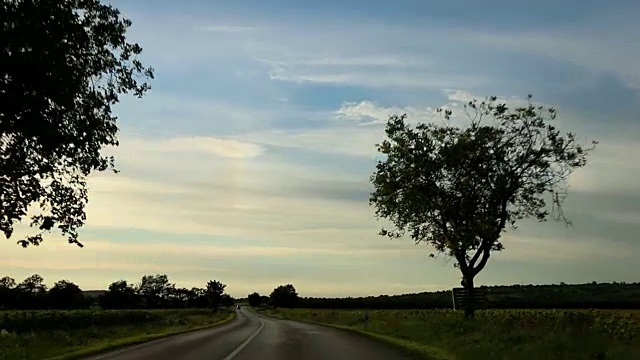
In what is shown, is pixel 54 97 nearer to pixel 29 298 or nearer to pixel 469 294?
pixel 469 294

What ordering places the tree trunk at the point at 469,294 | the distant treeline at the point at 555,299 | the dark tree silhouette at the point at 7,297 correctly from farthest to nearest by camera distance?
the dark tree silhouette at the point at 7,297 → the distant treeline at the point at 555,299 → the tree trunk at the point at 469,294

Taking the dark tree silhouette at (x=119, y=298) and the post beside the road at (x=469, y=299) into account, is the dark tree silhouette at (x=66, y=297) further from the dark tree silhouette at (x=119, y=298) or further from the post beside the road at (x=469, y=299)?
the post beside the road at (x=469, y=299)

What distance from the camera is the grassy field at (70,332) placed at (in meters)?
25.4

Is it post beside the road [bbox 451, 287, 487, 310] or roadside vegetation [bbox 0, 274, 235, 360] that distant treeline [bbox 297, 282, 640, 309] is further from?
roadside vegetation [bbox 0, 274, 235, 360]

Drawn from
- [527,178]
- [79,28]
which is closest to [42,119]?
[79,28]

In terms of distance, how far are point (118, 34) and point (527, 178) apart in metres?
23.7

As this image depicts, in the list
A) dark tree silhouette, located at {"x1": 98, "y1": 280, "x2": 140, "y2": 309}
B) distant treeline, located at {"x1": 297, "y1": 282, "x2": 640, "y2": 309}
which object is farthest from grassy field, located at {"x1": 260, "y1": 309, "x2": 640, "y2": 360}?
dark tree silhouette, located at {"x1": 98, "y1": 280, "x2": 140, "y2": 309}

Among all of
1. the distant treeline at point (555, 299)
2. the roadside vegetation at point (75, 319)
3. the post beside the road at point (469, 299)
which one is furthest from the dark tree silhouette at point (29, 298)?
the post beside the road at point (469, 299)

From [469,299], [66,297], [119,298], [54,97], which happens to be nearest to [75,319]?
[469,299]

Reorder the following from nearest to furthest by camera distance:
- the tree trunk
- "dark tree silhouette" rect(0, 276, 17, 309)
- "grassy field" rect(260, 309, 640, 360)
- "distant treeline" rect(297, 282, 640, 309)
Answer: "grassy field" rect(260, 309, 640, 360)
the tree trunk
"distant treeline" rect(297, 282, 640, 309)
"dark tree silhouette" rect(0, 276, 17, 309)

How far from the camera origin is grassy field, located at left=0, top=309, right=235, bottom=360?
83.4 ft

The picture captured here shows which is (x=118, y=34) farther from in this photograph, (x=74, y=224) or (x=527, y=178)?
(x=527, y=178)

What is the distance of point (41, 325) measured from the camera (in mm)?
61531

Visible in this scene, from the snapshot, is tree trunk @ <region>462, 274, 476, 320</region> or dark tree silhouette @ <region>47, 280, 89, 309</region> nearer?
tree trunk @ <region>462, 274, 476, 320</region>
